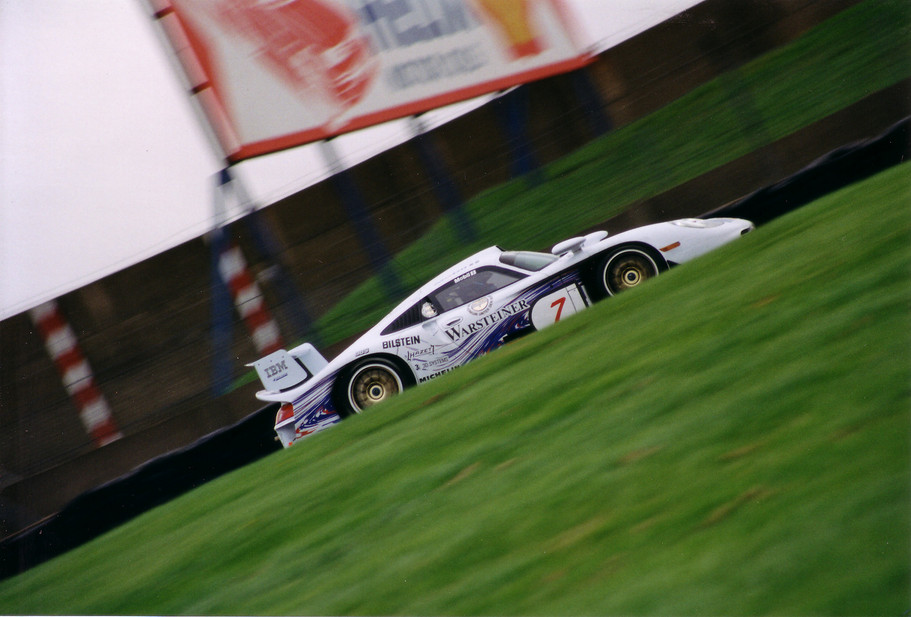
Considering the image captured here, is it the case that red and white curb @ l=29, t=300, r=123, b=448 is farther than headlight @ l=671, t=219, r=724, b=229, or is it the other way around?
red and white curb @ l=29, t=300, r=123, b=448

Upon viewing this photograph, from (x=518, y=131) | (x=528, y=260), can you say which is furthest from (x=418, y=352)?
(x=518, y=131)

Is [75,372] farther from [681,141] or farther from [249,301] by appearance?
[681,141]

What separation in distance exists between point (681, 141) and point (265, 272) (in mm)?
4925

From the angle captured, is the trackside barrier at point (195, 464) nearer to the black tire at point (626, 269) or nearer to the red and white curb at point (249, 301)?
the red and white curb at point (249, 301)

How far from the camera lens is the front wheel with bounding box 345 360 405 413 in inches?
290

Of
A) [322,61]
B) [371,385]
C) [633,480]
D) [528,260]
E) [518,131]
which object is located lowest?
[633,480]

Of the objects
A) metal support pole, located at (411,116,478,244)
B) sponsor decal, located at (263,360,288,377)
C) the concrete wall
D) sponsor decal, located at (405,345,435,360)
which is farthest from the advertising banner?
sponsor decal, located at (405,345,435,360)

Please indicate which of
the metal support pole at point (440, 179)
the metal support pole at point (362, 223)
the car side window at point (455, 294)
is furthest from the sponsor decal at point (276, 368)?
the metal support pole at point (440, 179)

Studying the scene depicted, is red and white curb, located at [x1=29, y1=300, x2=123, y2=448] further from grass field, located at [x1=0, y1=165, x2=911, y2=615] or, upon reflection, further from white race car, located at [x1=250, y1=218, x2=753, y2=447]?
grass field, located at [x1=0, y1=165, x2=911, y2=615]

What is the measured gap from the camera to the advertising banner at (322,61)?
9.44 meters

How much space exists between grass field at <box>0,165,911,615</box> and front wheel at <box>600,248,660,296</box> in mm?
917

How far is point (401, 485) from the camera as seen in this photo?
4137 millimetres

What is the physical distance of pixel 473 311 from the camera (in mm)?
7223

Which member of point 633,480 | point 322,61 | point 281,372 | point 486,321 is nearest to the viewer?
point 633,480
